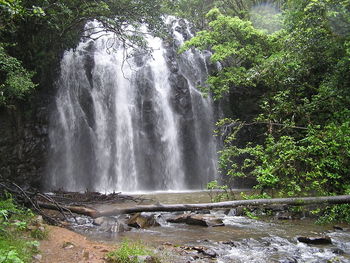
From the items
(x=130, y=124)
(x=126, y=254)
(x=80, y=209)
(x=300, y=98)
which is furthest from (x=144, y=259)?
(x=130, y=124)

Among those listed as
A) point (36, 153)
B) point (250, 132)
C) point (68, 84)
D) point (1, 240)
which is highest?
point (68, 84)

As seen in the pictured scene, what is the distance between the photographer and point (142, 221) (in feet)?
23.8

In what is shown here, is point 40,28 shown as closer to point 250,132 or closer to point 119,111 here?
point 119,111

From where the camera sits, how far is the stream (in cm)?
513

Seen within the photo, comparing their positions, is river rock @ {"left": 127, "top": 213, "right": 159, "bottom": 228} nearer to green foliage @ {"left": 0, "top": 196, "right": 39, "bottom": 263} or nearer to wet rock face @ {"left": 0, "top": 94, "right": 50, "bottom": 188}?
green foliage @ {"left": 0, "top": 196, "right": 39, "bottom": 263}

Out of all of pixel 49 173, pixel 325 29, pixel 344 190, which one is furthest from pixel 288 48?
pixel 49 173

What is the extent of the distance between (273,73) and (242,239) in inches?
315

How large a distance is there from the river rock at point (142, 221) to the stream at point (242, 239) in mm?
154

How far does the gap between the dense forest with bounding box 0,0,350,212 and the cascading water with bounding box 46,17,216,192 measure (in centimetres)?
246

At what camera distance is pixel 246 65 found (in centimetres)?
1672

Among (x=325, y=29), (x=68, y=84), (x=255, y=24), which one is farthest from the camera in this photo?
(x=255, y=24)

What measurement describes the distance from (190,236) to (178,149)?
11.4 meters

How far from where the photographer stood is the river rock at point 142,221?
23.5 feet

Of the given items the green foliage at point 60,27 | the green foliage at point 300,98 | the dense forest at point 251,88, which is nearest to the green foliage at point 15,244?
the dense forest at point 251,88
